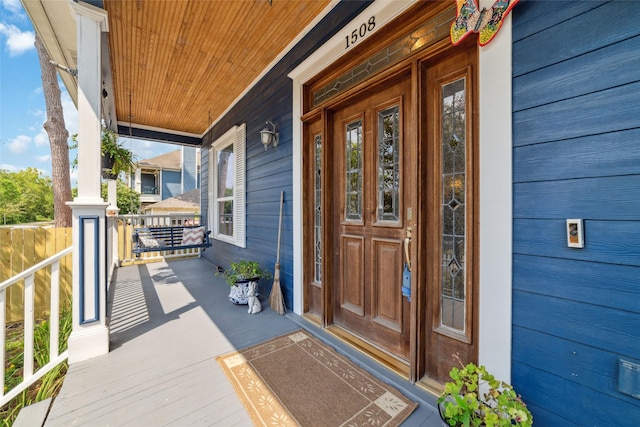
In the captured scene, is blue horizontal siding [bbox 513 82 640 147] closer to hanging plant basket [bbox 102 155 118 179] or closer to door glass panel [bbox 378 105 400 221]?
door glass panel [bbox 378 105 400 221]

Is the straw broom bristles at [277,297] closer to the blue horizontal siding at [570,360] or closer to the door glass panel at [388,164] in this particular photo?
the door glass panel at [388,164]

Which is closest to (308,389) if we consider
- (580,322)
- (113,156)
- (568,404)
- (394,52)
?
(568,404)

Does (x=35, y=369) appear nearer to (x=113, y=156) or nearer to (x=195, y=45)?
(x=113, y=156)

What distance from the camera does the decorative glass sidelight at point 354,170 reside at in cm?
225

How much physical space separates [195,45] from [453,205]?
3.19 m

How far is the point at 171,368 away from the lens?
1897 millimetres

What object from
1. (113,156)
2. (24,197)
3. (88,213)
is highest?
(24,197)

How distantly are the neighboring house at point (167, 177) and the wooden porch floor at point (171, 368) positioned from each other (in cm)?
1446

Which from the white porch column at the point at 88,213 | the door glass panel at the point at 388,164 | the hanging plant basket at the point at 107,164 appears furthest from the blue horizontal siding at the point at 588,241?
the hanging plant basket at the point at 107,164

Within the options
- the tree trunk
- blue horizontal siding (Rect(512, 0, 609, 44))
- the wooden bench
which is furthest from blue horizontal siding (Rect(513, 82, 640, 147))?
the tree trunk

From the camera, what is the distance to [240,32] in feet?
8.91

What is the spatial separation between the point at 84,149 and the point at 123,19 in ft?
5.06

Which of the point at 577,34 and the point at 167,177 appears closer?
the point at 577,34

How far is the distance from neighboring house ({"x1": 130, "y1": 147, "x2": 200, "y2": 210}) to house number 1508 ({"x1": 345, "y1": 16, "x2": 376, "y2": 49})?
1631 cm
